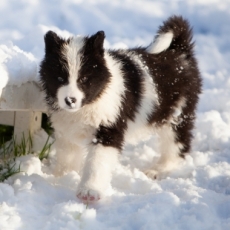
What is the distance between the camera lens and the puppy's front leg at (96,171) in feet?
12.4

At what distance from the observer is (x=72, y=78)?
3.79 metres

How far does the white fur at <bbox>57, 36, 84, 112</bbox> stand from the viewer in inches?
147

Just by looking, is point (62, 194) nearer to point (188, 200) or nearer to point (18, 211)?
point (18, 211)

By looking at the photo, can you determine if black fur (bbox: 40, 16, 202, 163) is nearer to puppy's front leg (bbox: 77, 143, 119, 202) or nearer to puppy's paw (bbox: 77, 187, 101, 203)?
puppy's front leg (bbox: 77, 143, 119, 202)

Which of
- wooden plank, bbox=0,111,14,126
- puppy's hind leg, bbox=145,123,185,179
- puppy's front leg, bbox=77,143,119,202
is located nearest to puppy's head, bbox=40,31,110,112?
puppy's front leg, bbox=77,143,119,202

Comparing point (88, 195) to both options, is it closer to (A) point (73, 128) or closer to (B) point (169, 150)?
(A) point (73, 128)

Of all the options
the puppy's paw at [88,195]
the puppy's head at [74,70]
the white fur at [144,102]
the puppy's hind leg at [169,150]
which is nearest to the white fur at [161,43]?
the white fur at [144,102]

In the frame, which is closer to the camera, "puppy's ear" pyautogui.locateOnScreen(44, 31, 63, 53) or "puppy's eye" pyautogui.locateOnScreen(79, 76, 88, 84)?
"puppy's eye" pyautogui.locateOnScreen(79, 76, 88, 84)

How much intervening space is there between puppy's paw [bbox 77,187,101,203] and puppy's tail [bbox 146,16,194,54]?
5.81 ft

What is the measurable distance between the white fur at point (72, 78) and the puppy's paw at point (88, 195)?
0.64 m

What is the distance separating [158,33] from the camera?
5.07 m

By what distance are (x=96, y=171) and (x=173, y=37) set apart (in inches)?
73.9

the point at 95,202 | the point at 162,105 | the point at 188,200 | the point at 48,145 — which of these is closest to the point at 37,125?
the point at 48,145

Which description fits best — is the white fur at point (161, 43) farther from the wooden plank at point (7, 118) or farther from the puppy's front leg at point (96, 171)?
the wooden plank at point (7, 118)
